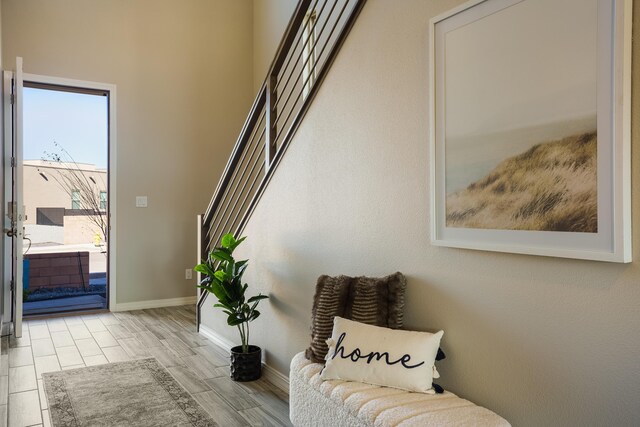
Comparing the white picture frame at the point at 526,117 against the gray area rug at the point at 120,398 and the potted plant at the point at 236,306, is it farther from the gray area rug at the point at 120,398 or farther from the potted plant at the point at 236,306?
the gray area rug at the point at 120,398

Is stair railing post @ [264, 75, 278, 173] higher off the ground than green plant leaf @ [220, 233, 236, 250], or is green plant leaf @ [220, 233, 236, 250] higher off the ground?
stair railing post @ [264, 75, 278, 173]

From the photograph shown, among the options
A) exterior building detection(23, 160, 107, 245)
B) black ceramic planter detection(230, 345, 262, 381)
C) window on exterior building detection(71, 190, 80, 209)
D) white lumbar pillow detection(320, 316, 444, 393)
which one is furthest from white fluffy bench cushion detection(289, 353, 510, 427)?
window on exterior building detection(71, 190, 80, 209)

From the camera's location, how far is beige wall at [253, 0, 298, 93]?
507 centimetres

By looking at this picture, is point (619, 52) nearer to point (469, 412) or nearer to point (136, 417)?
point (469, 412)

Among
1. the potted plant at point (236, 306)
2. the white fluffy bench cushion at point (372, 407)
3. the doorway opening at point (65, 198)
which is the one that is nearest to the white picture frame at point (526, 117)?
the white fluffy bench cushion at point (372, 407)

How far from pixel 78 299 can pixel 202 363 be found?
9.77 feet

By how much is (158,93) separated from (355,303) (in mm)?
4081

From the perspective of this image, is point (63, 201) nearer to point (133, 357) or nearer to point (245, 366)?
point (133, 357)

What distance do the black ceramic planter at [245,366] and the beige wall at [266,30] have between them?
3157mm

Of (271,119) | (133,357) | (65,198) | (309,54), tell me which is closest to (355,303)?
(309,54)

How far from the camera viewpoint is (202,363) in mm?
3250

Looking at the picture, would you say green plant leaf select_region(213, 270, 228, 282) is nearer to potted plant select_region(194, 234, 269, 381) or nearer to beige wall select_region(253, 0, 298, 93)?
potted plant select_region(194, 234, 269, 381)

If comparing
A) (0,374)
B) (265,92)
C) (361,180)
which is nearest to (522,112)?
(361,180)

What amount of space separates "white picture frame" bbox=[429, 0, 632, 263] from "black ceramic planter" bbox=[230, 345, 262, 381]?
165cm
